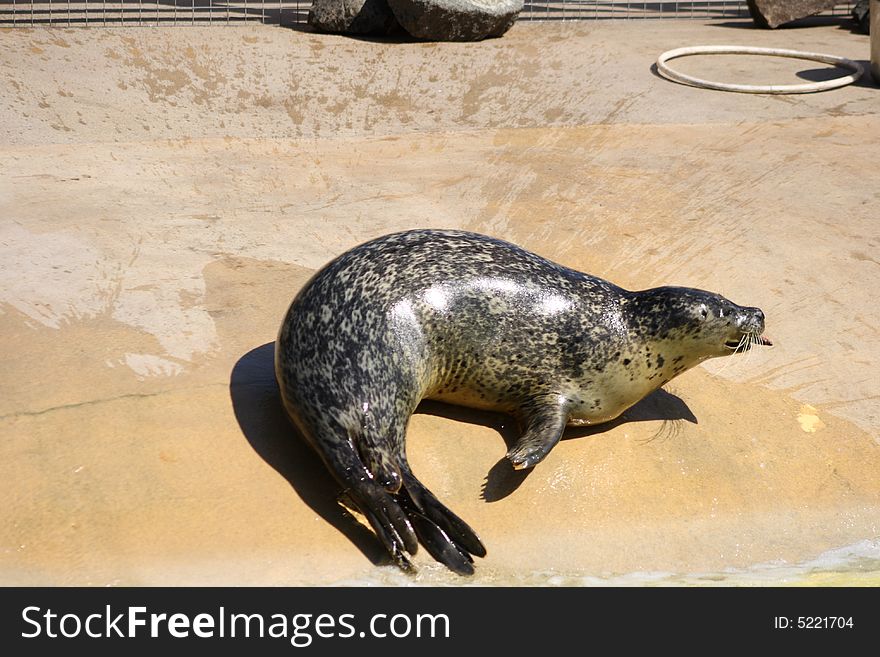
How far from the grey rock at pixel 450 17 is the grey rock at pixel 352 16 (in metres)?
0.16

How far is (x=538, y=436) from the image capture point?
14.7 feet

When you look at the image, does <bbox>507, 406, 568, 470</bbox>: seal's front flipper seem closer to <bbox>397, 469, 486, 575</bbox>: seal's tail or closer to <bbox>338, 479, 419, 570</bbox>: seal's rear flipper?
<bbox>397, 469, 486, 575</bbox>: seal's tail

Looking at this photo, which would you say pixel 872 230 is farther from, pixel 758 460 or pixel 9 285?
pixel 9 285

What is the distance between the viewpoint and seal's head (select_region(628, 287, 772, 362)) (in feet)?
15.7

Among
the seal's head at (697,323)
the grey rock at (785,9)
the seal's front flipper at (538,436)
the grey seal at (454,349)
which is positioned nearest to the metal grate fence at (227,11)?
the grey rock at (785,9)

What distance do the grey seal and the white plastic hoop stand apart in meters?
5.37

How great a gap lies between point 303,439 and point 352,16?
7.13 meters

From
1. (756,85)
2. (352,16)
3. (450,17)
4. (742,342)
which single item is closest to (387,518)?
(742,342)

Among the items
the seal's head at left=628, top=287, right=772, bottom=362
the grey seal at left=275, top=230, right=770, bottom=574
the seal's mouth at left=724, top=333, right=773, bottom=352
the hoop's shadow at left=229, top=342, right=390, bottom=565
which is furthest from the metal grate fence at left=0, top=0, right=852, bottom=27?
the seal's mouth at left=724, top=333, right=773, bottom=352

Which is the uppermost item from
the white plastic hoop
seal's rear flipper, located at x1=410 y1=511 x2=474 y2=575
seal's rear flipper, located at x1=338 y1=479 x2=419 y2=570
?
the white plastic hoop

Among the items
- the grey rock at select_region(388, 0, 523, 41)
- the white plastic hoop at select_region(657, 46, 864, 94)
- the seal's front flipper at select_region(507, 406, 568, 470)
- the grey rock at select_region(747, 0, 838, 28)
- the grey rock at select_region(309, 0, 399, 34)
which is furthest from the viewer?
the grey rock at select_region(747, 0, 838, 28)

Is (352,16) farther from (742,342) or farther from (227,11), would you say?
(742,342)

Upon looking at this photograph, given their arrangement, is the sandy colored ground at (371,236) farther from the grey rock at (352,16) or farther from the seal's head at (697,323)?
the seal's head at (697,323)
